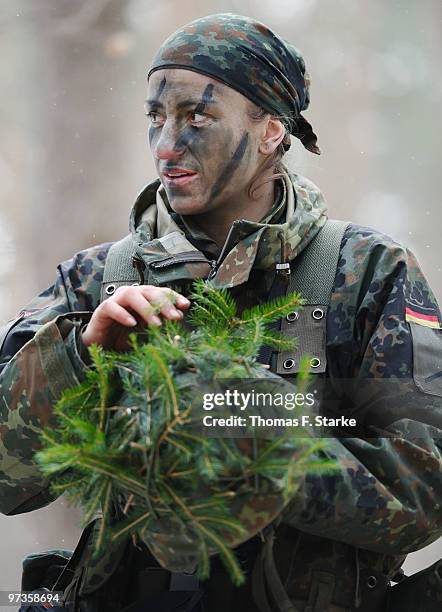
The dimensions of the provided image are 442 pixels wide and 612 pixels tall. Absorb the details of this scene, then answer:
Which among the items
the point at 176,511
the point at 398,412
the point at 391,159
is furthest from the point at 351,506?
the point at 391,159

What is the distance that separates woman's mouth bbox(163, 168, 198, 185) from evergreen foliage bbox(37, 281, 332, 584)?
59cm

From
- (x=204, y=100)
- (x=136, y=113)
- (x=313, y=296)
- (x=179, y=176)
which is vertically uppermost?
(x=204, y=100)

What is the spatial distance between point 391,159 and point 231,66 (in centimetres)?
269

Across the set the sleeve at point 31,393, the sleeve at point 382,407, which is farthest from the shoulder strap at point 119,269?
the sleeve at point 382,407

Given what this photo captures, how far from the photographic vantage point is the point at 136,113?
4.95m

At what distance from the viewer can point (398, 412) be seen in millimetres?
2141

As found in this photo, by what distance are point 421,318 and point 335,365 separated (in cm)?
18

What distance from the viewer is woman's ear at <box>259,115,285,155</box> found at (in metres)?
2.40

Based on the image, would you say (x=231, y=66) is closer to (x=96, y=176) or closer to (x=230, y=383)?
(x=230, y=383)

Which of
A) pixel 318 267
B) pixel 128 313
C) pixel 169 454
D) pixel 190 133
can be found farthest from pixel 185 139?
pixel 169 454

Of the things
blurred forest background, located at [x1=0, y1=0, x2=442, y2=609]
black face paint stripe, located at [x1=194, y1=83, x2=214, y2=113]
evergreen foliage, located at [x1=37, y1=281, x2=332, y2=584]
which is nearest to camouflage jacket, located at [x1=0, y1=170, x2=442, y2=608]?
evergreen foliage, located at [x1=37, y1=281, x2=332, y2=584]

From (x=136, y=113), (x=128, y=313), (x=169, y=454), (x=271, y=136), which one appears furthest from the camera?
(x=136, y=113)

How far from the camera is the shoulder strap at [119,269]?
2340 millimetres

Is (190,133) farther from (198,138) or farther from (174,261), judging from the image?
(174,261)
